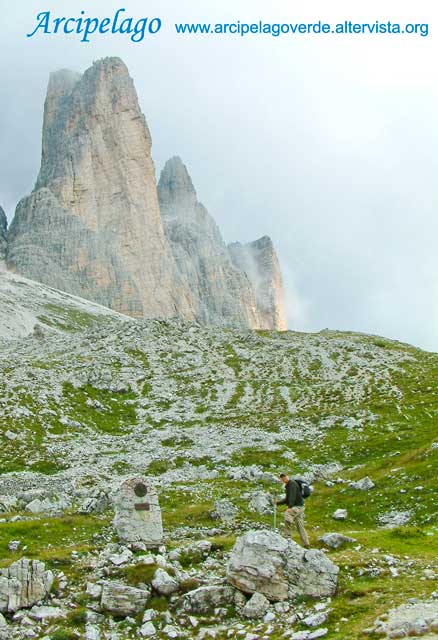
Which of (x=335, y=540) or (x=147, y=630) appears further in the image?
(x=335, y=540)

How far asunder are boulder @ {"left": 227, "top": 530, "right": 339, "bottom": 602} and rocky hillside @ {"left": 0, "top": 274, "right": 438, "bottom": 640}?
0.18 ft

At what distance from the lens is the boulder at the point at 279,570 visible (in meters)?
15.9

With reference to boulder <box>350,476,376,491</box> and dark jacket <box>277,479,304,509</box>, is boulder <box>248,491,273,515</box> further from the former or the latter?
dark jacket <box>277,479,304,509</box>

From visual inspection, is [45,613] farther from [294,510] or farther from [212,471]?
[212,471]

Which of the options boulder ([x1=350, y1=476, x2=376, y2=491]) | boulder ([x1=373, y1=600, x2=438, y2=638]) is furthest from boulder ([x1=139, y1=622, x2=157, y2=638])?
boulder ([x1=350, y1=476, x2=376, y2=491])

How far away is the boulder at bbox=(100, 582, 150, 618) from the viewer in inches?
626

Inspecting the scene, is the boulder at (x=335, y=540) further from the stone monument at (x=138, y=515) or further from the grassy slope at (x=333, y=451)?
the stone monument at (x=138, y=515)

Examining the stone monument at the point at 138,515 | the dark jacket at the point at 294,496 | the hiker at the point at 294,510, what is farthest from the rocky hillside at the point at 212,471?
the dark jacket at the point at 294,496

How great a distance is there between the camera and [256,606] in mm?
15492

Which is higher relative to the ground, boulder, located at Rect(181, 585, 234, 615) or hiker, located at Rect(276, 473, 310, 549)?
hiker, located at Rect(276, 473, 310, 549)

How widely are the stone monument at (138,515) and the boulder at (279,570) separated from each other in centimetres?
498

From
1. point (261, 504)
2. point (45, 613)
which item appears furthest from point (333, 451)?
point (45, 613)

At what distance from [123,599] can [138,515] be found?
5.07m

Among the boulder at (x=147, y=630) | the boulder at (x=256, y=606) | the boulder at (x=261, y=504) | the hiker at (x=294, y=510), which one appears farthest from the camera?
the boulder at (x=261, y=504)
